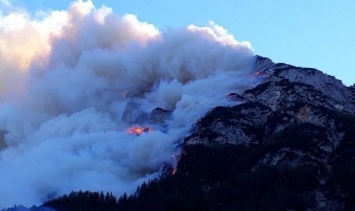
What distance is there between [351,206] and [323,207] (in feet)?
25.8

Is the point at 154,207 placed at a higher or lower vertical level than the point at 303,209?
higher

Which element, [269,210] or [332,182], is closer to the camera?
[269,210]

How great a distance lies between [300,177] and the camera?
656 feet

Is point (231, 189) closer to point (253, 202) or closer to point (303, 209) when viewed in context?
point (253, 202)

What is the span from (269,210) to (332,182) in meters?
25.1

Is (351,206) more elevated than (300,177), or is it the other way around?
(300,177)

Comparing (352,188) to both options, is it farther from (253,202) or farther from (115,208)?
(115,208)

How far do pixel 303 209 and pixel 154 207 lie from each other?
139 ft

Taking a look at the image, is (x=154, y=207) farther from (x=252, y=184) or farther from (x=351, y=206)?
(x=351, y=206)

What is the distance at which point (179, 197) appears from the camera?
19912 centimetres

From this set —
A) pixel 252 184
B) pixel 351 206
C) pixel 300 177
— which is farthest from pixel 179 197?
pixel 351 206

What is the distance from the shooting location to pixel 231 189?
198 meters

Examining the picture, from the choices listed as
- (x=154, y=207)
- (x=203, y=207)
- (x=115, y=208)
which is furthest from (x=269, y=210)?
(x=115, y=208)

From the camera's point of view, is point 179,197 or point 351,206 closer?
point 351,206
